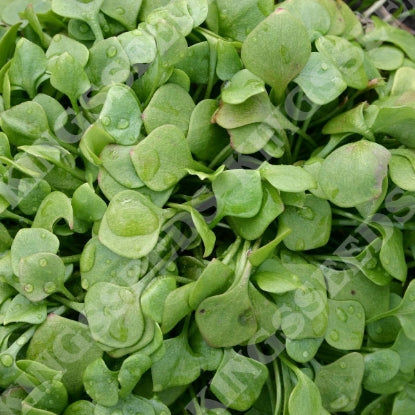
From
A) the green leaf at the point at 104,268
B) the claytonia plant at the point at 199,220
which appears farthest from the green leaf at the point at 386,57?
the green leaf at the point at 104,268

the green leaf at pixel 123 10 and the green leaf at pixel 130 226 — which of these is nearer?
the green leaf at pixel 130 226

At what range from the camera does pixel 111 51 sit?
79 centimetres

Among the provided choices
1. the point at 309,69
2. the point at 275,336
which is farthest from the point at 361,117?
the point at 275,336

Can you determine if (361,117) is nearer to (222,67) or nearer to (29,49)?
(222,67)

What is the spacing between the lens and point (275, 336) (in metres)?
0.75

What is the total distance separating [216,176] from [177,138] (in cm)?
7

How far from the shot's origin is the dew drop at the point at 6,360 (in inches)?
26.9

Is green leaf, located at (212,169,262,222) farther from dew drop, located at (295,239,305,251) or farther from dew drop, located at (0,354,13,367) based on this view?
dew drop, located at (0,354,13,367)

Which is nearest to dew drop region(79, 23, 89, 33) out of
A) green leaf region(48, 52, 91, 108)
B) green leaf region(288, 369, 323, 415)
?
green leaf region(48, 52, 91, 108)

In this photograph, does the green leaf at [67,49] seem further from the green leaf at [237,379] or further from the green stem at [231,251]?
the green leaf at [237,379]

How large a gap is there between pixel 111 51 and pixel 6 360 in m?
0.40

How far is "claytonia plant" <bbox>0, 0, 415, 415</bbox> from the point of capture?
0.69 m

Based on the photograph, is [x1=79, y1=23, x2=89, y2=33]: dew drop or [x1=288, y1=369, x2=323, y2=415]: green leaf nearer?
[x1=288, y1=369, x2=323, y2=415]: green leaf

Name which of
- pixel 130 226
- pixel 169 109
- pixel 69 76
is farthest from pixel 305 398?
pixel 69 76
